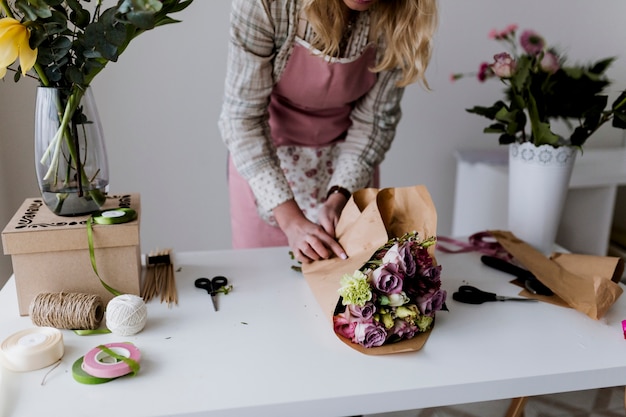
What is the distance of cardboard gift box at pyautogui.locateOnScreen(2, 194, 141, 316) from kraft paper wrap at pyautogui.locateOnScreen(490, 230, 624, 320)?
1.98 ft

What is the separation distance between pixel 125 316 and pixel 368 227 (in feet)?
1.15

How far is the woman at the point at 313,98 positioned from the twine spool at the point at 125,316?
0.27 meters

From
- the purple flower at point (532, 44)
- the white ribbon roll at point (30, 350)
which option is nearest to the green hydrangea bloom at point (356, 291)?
the white ribbon roll at point (30, 350)

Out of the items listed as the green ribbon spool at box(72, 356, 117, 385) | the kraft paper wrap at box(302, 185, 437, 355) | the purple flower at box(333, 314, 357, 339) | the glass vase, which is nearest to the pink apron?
the kraft paper wrap at box(302, 185, 437, 355)

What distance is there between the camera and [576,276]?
86 cm

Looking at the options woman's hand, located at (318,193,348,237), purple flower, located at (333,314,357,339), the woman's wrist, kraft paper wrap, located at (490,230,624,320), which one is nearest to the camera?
purple flower, located at (333,314,357,339)

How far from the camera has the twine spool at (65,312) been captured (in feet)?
2.35

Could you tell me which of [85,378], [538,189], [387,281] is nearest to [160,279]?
[85,378]

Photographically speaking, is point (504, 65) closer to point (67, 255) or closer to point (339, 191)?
point (339, 191)

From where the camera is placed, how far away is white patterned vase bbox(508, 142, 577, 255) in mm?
1012

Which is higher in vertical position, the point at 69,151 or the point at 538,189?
the point at 69,151

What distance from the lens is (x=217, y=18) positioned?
1.55 m

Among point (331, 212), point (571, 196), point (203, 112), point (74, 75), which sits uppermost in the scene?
point (74, 75)

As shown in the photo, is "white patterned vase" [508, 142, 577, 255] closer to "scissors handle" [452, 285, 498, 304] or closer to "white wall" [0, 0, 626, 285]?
"scissors handle" [452, 285, 498, 304]
